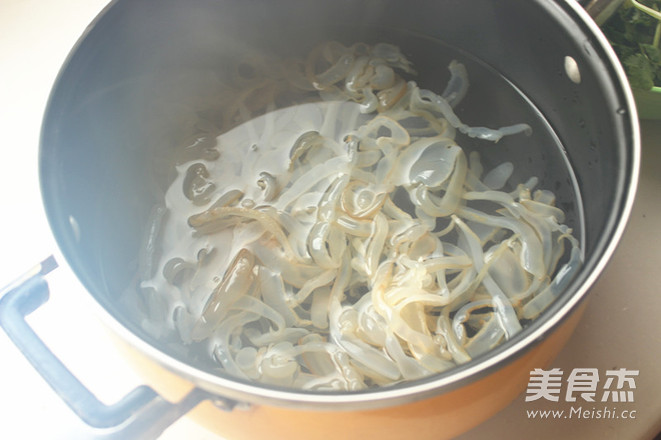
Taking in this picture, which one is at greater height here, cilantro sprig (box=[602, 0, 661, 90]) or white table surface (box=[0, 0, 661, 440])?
cilantro sprig (box=[602, 0, 661, 90])

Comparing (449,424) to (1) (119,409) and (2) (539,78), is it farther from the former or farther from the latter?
(2) (539,78)

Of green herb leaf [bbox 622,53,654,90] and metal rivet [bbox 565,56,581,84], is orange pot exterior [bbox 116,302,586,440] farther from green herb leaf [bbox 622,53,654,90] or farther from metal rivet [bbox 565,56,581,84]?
green herb leaf [bbox 622,53,654,90]

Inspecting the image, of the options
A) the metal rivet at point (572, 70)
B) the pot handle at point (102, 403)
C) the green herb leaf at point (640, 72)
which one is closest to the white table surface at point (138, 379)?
the pot handle at point (102, 403)

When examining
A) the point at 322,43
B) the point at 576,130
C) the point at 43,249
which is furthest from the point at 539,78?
the point at 43,249

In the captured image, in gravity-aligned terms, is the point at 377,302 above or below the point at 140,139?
below

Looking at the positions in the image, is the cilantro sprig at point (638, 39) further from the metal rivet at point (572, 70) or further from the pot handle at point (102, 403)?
the pot handle at point (102, 403)

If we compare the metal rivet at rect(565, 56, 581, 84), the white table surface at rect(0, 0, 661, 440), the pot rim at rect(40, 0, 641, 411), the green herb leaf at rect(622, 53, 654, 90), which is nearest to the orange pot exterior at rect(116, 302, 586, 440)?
the pot rim at rect(40, 0, 641, 411)

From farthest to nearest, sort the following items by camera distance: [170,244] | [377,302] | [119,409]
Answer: [170,244]
[377,302]
[119,409]
